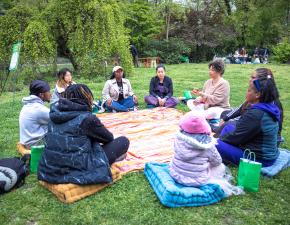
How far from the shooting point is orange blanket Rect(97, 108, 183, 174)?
15.4 ft

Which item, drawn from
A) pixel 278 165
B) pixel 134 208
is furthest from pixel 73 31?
pixel 134 208

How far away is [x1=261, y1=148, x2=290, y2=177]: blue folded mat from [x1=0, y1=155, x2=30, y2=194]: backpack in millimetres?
2774

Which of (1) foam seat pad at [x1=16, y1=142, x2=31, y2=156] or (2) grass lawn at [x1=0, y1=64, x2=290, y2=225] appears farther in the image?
(1) foam seat pad at [x1=16, y1=142, x2=31, y2=156]

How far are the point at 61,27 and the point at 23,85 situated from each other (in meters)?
2.79

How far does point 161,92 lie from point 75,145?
15.0 ft

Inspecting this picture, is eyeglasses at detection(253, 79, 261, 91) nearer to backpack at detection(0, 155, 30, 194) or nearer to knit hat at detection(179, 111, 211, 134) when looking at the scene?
knit hat at detection(179, 111, 211, 134)

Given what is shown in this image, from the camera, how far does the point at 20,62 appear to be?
43.5 feet

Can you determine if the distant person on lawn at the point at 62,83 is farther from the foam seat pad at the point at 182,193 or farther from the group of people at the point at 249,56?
the group of people at the point at 249,56

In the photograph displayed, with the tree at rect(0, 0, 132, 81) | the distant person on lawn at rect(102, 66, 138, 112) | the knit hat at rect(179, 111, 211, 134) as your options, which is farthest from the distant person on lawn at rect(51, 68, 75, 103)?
the tree at rect(0, 0, 132, 81)

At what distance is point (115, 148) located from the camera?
415 cm

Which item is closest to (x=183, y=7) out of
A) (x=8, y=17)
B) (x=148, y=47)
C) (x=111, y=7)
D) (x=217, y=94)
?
(x=148, y=47)

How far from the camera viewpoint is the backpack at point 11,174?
3.82m

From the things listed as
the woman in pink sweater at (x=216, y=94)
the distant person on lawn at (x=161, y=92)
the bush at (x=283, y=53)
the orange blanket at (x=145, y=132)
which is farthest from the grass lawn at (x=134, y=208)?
the bush at (x=283, y=53)

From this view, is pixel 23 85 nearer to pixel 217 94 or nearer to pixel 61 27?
pixel 61 27
